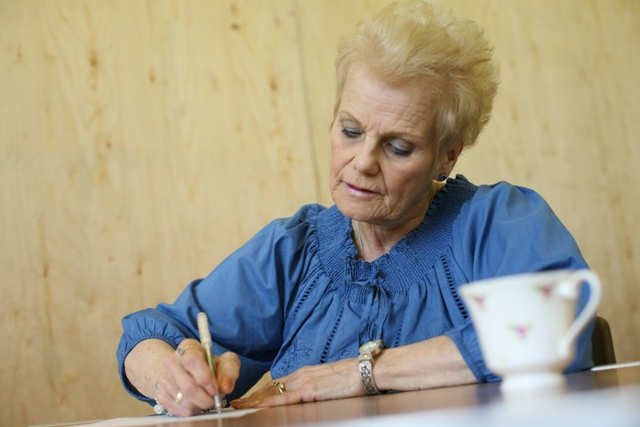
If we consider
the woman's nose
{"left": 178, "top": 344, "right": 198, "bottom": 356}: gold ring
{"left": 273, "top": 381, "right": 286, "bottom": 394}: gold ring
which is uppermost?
the woman's nose

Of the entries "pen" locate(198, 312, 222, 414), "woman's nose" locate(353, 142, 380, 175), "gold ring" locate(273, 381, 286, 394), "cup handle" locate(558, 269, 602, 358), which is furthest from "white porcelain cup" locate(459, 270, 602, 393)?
"woman's nose" locate(353, 142, 380, 175)

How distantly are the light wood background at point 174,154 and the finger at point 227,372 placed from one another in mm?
1310

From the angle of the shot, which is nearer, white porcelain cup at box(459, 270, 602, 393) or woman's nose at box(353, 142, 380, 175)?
white porcelain cup at box(459, 270, 602, 393)

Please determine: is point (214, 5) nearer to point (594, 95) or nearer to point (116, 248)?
point (116, 248)

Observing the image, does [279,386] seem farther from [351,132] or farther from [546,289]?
[546,289]

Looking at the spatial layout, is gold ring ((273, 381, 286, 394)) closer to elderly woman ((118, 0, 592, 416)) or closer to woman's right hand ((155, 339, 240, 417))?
elderly woman ((118, 0, 592, 416))

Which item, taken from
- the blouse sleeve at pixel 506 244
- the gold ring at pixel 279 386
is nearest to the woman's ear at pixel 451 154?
the blouse sleeve at pixel 506 244

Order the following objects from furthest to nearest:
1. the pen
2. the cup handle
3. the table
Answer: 1. the pen
2. the cup handle
3. the table

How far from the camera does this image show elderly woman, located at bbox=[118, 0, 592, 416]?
4.63 feet

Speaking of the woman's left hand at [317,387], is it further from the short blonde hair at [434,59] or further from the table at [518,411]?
the short blonde hair at [434,59]

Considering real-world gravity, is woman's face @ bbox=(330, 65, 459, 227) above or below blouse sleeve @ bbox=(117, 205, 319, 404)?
above

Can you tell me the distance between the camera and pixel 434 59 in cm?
144

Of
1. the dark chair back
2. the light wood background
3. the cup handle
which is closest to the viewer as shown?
the cup handle

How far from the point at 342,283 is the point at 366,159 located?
0.96 ft
